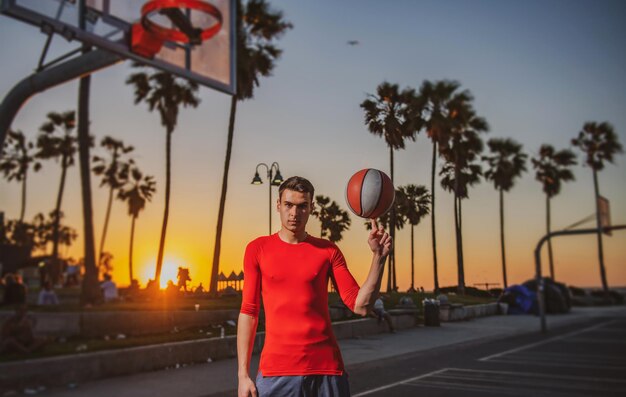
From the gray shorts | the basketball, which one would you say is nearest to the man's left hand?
the gray shorts

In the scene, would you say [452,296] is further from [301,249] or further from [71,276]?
[301,249]

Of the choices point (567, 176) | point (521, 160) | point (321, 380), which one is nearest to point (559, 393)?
point (321, 380)

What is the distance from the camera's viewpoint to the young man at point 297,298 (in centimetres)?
324

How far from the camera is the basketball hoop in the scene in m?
9.55

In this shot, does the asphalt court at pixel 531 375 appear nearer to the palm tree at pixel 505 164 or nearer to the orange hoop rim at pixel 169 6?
the orange hoop rim at pixel 169 6

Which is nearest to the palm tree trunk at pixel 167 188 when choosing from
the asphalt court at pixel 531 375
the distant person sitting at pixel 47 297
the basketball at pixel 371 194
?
the distant person sitting at pixel 47 297

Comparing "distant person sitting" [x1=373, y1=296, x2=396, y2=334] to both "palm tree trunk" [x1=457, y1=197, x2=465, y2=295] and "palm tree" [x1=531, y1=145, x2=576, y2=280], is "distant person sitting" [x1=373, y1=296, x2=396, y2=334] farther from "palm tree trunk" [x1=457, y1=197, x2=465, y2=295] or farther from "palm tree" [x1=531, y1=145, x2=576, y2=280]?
"palm tree" [x1=531, y1=145, x2=576, y2=280]

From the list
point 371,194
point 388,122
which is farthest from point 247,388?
point 388,122

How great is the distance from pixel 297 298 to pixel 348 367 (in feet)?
33.5

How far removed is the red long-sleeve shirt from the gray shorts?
3 cm

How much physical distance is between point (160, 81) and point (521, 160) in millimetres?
35588

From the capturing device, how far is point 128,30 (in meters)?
9.74

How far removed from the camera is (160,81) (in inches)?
1270

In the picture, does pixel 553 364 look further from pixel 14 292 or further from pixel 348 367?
pixel 14 292
